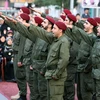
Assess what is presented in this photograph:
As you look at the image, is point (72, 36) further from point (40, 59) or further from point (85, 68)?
point (40, 59)

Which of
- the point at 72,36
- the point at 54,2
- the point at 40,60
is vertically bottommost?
the point at 54,2

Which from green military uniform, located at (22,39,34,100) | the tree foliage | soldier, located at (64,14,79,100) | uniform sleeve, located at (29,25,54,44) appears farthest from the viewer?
the tree foliage

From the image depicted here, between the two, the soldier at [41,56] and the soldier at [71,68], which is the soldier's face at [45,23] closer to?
the soldier at [41,56]

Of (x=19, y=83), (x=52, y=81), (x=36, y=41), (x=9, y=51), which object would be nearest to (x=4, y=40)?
(x=9, y=51)

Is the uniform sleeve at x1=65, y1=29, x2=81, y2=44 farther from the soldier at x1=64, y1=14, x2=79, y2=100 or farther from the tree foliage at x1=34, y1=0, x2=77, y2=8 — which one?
the tree foliage at x1=34, y1=0, x2=77, y2=8

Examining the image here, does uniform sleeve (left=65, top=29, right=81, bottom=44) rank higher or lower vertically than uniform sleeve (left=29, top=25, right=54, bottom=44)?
lower

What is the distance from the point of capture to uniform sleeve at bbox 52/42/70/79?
8.43 meters

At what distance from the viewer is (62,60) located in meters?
8.42

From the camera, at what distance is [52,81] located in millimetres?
8625

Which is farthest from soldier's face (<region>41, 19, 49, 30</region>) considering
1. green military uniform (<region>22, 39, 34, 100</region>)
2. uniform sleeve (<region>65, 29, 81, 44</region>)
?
green military uniform (<region>22, 39, 34, 100</region>)

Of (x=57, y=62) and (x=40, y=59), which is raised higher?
(x=57, y=62)

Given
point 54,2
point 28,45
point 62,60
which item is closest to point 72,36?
point 28,45

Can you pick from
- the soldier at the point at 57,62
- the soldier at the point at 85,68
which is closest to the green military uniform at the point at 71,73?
the soldier at the point at 85,68

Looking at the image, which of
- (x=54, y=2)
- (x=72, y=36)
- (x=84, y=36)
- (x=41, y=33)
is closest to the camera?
(x=41, y=33)
